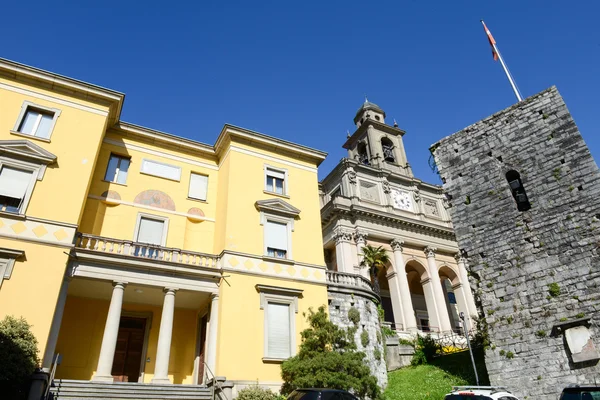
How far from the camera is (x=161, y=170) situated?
20234 mm

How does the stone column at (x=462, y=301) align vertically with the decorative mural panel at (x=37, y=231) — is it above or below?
above

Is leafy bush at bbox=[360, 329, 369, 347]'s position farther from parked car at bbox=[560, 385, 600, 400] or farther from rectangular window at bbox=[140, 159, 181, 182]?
rectangular window at bbox=[140, 159, 181, 182]

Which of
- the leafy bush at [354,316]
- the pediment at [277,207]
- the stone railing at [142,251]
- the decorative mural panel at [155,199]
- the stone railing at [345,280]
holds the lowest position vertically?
the leafy bush at [354,316]

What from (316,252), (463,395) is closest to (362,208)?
(316,252)

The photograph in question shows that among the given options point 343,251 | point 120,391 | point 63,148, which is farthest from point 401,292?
point 63,148

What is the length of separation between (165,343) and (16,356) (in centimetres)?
484

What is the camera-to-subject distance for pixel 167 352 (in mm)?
14953

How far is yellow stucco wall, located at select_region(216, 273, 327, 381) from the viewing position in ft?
49.4

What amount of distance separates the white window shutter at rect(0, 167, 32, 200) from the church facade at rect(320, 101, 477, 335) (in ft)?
74.0

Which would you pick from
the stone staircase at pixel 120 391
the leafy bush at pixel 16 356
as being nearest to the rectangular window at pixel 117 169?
→ the leafy bush at pixel 16 356

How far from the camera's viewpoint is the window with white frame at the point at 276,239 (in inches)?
736

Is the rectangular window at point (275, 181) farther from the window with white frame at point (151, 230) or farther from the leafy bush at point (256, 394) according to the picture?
the leafy bush at point (256, 394)

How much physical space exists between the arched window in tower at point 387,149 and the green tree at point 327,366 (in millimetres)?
28627

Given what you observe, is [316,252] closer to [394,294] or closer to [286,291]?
[286,291]
